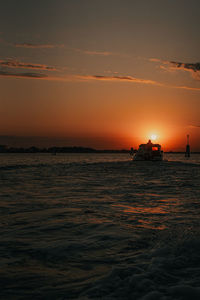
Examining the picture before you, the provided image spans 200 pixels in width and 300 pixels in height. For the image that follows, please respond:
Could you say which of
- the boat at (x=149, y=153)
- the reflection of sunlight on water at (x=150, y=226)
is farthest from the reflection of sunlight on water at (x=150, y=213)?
the boat at (x=149, y=153)

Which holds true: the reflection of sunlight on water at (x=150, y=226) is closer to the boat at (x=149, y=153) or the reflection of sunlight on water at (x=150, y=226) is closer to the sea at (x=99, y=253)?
the sea at (x=99, y=253)

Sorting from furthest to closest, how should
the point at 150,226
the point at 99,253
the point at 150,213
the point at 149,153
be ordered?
→ the point at 149,153 < the point at 150,213 < the point at 150,226 < the point at 99,253

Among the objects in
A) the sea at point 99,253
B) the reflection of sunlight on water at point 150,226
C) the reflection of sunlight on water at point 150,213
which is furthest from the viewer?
the reflection of sunlight on water at point 150,213

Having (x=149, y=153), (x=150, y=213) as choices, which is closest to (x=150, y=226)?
(x=150, y=213)

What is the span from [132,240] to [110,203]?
4.87 m

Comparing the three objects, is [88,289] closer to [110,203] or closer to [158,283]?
[158,283]

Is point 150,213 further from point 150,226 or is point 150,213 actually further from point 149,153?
point 149,153

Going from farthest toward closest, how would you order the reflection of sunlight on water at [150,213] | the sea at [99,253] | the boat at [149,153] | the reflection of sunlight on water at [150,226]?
the boat at [149,153] → the reflection of sunlight on water at [150,213] → the reflection of sunlight on water at [150,226] → the sea at [99,253]

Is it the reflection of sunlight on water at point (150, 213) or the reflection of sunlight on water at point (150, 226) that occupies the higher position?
the reflection of sunlight on water at point (150, 226)

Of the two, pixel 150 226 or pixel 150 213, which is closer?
pixel 150 226

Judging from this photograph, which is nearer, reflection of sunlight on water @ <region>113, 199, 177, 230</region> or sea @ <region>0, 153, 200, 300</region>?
sea @ <region>0, 153, 200, 300</region>

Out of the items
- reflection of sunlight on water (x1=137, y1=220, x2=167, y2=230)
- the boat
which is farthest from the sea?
the boat

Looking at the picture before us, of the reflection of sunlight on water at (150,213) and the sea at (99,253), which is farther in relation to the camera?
the reflection of sunlight on water at (150,213)

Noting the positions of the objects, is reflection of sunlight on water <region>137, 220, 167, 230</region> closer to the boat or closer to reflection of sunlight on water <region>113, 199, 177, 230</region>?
reflection of sunlight on water <region>113, 199, 177, 230</region>
